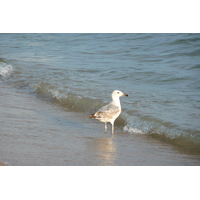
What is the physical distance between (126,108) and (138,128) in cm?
100

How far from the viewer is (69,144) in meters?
5.55

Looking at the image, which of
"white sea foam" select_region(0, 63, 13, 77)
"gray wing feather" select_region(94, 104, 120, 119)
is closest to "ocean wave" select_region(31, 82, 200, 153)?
"gray wing feather" select_region(94, 104, 120, 119)

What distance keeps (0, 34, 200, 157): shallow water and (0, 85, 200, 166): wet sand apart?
0.47 m

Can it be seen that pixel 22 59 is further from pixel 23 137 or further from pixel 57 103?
pixel 23 137

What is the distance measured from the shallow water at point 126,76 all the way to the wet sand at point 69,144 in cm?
47

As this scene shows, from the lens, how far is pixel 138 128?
21.8 feet

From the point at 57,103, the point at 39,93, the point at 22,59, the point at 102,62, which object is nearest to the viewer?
the point at 57,103

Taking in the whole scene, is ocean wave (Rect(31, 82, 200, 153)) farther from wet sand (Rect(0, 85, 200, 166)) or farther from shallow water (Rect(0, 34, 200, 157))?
wet sand (Rect(0, 85, 200, 166))

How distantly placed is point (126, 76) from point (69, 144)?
576cm

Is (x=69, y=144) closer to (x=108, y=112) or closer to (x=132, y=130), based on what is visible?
(x=108, y=112)

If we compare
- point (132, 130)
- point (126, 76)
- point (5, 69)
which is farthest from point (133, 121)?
point (5, 69)

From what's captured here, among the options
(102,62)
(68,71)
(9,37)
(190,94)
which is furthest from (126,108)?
(9,37)

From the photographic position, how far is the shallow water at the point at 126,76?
22.5ft

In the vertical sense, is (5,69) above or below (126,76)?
above
